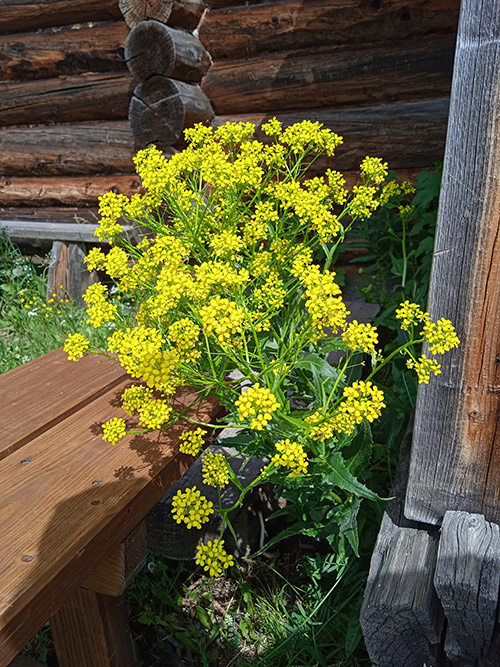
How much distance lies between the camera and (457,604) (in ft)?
4.18

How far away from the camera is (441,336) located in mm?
1150

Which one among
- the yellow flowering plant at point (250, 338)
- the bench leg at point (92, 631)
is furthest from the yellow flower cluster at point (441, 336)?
the bench leg at point (92, 631)

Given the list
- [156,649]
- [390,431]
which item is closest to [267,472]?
[390,431]

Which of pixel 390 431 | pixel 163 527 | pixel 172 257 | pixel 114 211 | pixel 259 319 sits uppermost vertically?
pixel 114 211

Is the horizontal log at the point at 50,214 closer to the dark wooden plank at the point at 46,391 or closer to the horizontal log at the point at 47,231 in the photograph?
the horizontal log at the point at 47,231

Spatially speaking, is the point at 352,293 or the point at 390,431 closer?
the point at 390,431

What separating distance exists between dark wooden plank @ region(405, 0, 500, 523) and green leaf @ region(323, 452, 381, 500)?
106mm

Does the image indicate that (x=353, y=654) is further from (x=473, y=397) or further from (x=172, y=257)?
(x=172, y=257)

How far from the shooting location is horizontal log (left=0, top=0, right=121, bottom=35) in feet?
12.6

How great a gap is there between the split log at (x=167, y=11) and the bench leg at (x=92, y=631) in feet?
9.89

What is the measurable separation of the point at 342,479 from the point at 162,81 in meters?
2.75

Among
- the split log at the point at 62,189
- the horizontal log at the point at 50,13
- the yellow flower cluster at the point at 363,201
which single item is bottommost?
the yellow flower cluster at the point at 363,201

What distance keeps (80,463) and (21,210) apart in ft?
12.9

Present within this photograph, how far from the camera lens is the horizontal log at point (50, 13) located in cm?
383
